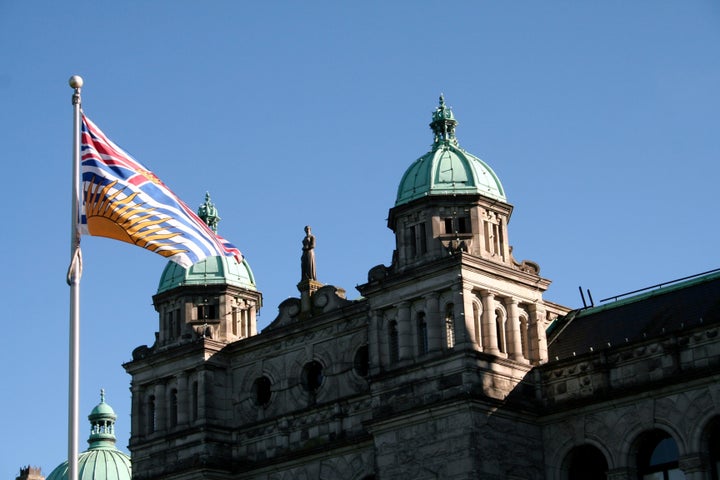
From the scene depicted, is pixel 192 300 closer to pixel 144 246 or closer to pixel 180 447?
pixel 180 447

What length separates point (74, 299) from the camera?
3594 centimetres

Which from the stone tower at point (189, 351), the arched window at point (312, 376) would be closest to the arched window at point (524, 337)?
the arched window at point (312, 376)

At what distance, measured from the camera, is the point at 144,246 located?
38.5 metres

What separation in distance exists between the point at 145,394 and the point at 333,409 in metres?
9.87

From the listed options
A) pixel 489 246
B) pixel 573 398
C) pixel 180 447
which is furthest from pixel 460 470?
pixel 180 447

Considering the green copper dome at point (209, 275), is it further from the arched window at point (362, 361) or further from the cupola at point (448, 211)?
the cupola at point (448, 211)

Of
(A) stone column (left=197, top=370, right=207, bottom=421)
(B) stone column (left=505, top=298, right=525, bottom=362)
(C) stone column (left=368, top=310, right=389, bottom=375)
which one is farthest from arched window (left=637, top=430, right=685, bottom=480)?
(A) stone column (left=197, top=370, right=207, bottom=421)

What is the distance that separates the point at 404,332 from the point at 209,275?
41.2 feet

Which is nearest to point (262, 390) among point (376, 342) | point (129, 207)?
point (376, 342)

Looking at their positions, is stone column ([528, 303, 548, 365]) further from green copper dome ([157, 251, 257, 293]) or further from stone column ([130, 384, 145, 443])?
stone column ([130, 384, 145, 443])

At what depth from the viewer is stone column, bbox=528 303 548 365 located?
54594mm

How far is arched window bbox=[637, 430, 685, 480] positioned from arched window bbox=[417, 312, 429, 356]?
8.11 metres

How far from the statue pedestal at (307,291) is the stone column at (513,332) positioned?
8.98 meters

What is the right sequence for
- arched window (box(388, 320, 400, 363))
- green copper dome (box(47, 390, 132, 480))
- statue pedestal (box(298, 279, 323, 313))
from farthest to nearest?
green copper dome (box(47, 390, 132, 480)) < statue pedestal (box(298, 279, 323, 313)) < arched window (box(388, 320, 400, 363))
